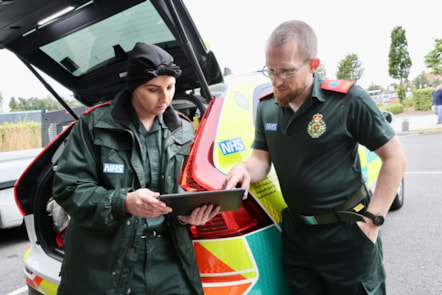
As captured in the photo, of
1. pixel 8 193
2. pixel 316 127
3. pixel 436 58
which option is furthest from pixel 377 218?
pixel 436 58

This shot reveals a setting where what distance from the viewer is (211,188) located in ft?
5.23

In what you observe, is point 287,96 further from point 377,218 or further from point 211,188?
point 377,218

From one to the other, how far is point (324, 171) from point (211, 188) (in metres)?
0.51

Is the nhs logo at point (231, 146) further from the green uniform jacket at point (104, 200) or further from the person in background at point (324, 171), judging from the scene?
the green uniform jacket at point (104, 200)

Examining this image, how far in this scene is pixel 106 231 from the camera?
1.47m

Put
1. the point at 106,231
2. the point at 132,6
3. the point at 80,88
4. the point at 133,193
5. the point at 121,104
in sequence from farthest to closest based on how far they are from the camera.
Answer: the point at 80,88 → the point at 132,6 → the point at 121,104 → the point at 106,231 → the point at 133,193

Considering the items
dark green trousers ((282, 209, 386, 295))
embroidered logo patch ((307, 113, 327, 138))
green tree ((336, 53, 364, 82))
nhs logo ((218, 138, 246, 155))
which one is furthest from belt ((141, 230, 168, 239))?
green tree ((336, 53, 364, 82))

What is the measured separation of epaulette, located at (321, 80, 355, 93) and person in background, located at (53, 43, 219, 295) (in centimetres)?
69

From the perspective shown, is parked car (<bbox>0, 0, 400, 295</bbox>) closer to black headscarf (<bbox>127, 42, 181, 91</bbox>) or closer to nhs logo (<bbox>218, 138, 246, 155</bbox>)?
nhs logo (<bbox>218, 138, 246, 155</bbox>)

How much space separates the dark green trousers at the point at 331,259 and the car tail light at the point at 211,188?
172 millimetres

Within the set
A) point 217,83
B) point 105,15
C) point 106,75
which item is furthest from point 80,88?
point 217,83

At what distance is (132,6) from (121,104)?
23.2 inches

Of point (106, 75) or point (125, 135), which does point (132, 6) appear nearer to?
point (125, 135)

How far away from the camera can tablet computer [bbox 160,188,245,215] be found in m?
1.25
